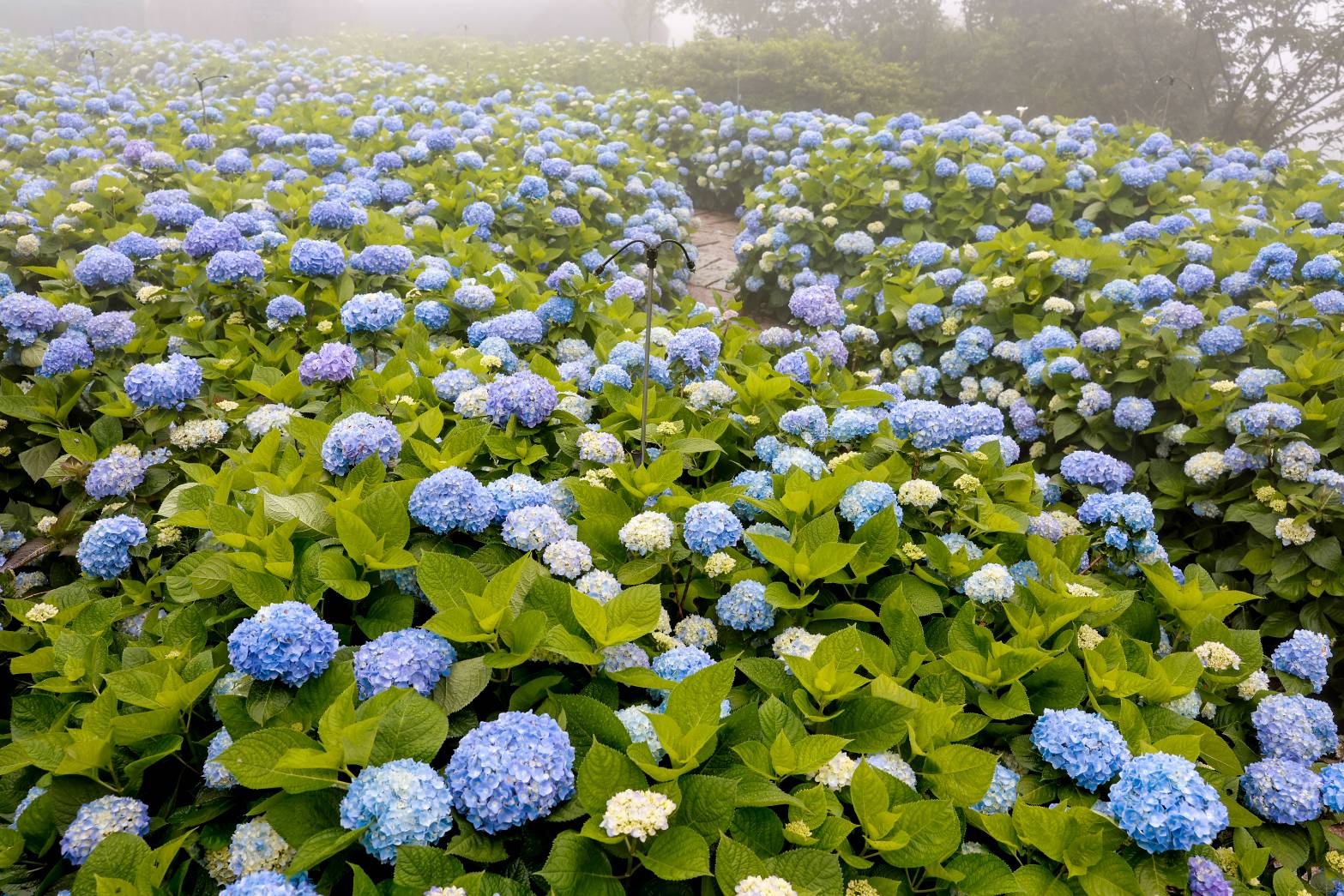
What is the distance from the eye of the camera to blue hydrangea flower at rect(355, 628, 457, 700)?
1436 millimetres

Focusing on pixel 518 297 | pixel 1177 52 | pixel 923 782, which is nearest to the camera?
pixel 923 782

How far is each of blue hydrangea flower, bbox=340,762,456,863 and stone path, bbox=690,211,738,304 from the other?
20.7ft

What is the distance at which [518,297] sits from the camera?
3732mm

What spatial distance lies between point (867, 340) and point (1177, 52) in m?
15.6

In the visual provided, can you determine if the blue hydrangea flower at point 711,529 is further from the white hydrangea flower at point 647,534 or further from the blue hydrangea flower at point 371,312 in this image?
the blue hydrangea flower at point 371,312

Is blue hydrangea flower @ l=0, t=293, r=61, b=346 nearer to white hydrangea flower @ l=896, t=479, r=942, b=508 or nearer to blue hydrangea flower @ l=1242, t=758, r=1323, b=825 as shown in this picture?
white hydrangea flower @ l=896, t=479, r=942, b=508

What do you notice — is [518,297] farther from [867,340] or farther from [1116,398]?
[1116,398]

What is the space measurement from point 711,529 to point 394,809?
0.95 m

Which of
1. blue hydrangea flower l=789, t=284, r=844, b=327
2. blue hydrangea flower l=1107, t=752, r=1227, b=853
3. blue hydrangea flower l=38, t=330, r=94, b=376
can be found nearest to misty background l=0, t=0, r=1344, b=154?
blue hydrangea flower l=789, t=284, r=844, b=327

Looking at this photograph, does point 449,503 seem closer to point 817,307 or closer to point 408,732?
point 408,732

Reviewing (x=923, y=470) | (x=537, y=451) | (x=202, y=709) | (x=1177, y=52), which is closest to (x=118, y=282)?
(x=537, y=451)

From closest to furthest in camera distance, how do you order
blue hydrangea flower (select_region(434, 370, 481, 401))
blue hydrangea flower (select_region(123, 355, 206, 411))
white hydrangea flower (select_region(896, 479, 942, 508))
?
white hydrangea flower (select_region(896, 479, 942, 508)), blue hydrangea flower (select_region(123, 355, 206, 411)), blue hydrangea flower (select_region(434, 370, 481, 401))

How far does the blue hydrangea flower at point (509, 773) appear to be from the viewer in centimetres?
124

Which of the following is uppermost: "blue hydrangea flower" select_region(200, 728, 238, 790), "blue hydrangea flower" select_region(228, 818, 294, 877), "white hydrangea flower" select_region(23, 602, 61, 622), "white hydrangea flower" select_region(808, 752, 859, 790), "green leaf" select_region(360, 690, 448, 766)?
"green leaf" select_region(360, 690, 448, 766)
